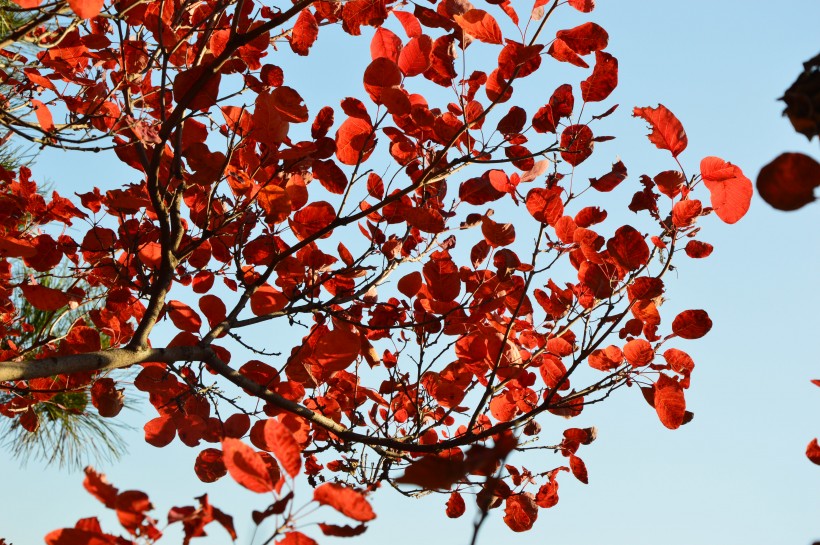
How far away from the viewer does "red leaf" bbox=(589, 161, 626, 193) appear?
1.99m

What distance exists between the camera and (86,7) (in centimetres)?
139

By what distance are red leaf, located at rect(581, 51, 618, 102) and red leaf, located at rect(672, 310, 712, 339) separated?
2.08ft

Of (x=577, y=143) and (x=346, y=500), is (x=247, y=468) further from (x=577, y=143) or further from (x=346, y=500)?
(x=577, y=143)

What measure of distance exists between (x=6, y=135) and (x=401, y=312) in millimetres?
1992

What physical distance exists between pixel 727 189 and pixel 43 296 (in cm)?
179

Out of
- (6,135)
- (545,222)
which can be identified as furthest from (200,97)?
(6,135)

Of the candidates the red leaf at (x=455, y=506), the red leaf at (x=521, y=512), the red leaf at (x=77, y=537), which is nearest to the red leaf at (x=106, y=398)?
the red leaf at (x=77, y=537)

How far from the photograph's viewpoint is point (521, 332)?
2.25m

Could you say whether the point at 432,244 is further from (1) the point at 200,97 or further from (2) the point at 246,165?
(1) the point at 200,97

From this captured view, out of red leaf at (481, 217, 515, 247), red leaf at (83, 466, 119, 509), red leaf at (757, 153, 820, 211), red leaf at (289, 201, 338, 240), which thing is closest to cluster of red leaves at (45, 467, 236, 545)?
red leaf at (83, 466, 119, 509)

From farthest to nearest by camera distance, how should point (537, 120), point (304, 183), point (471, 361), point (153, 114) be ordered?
point (153, 114) → point (471, 361) → point (537, 120) → point (304, 183)

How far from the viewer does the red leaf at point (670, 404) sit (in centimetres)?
183

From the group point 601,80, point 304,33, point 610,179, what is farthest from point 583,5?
point 304,33

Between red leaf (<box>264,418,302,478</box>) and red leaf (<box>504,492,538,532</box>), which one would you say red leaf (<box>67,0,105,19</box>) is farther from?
red leaf (<box>504,492,538,532</box>)
